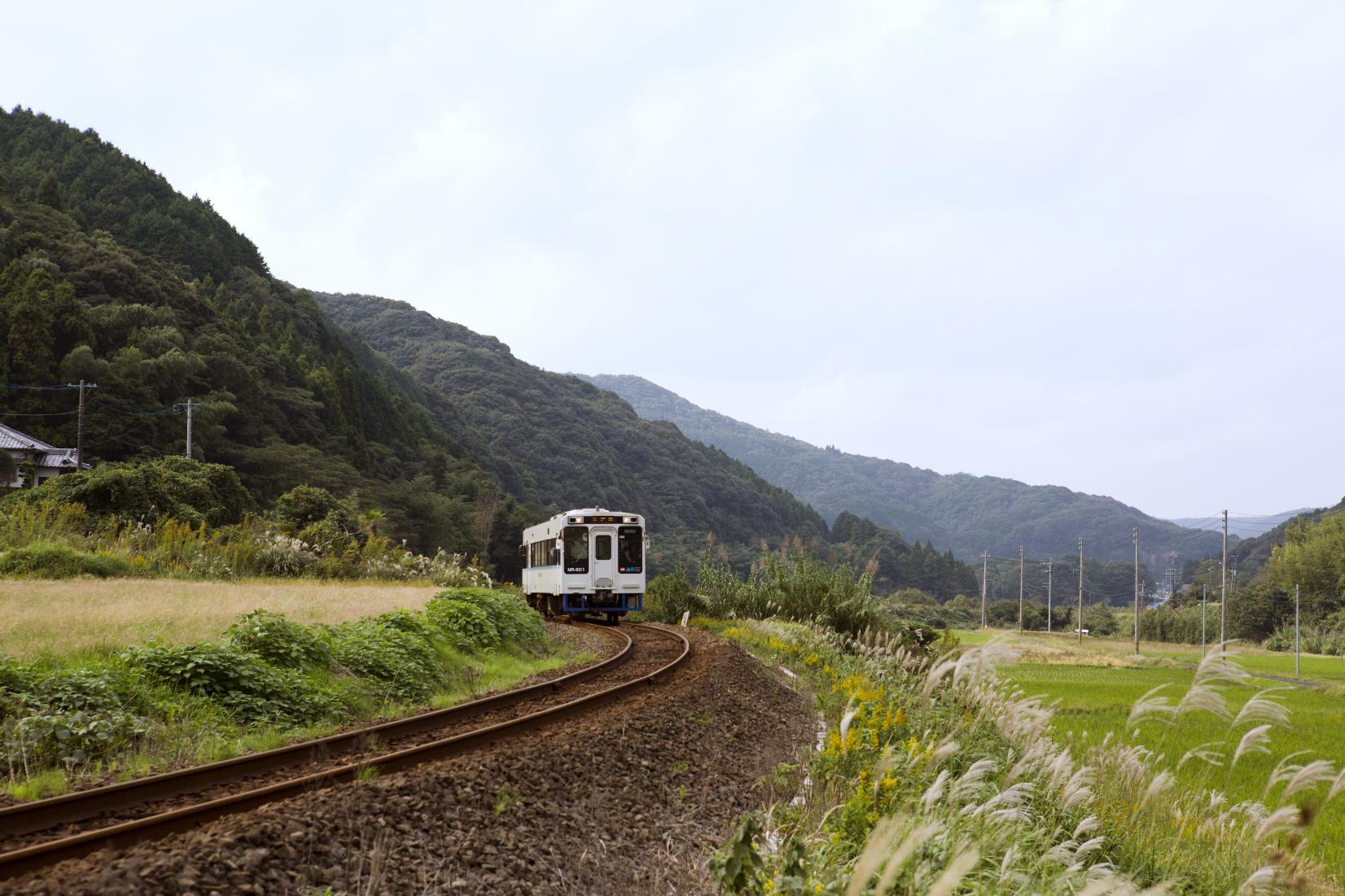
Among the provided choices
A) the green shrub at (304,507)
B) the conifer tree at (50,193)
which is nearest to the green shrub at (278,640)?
the green shrub at (304,507)

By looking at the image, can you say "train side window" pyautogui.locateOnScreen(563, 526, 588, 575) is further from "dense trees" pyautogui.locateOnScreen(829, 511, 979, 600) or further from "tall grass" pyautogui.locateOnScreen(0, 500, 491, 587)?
"dense trees" pyautogui.locateOnScreen(829, 511, 979, 600)

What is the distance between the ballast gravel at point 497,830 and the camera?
4.17m

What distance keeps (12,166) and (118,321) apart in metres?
35.1

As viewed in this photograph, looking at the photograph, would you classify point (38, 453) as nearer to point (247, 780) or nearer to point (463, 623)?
point (463, 623)

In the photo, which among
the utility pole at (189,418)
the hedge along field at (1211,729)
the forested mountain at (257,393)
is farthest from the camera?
the forested mountain at (257,393)

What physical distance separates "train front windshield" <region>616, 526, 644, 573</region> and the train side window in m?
0.82

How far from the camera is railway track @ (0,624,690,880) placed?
191 inches

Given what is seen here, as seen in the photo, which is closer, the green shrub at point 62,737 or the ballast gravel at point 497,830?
the ballast gravel at point 497,830

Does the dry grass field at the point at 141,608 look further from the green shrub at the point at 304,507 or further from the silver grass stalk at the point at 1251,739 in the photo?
the green shrub at the point at 304,507

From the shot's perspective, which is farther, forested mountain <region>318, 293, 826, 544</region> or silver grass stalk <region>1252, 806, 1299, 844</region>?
forested mountain <region>318, 293, 826, 544</region>

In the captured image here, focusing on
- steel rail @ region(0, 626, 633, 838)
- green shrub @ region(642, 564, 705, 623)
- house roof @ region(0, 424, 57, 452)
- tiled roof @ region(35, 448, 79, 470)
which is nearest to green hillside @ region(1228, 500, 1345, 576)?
green shrub @ region(642, 564, 705, 623)

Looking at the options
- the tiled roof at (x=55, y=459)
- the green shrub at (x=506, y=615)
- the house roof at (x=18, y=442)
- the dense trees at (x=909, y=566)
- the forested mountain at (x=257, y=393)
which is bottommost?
the dense trees at (x=909, y=566)

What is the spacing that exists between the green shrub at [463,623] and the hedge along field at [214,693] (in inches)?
32.9

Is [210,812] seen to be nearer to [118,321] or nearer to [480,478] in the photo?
[118,321]
